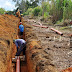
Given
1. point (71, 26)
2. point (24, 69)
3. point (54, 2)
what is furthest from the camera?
point (54, 2)

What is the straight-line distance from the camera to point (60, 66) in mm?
3148

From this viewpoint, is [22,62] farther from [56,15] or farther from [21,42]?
[56,15]

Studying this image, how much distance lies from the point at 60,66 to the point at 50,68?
2.48ft

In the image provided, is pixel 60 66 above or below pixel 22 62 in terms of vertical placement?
above

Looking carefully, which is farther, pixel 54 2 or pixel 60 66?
pixel 54 2

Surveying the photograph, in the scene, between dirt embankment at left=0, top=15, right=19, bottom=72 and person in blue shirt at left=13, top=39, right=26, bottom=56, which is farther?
person in blue shirt at left=13, top=39, right=26, bottom=56

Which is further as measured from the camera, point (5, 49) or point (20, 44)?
point (20, 44)

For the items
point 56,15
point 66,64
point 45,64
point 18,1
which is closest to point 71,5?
point 56,15

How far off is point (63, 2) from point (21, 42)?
8309mm

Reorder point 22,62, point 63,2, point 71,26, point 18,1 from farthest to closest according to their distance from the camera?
point 18,1, point 63,2, point 71,26, point 22,62

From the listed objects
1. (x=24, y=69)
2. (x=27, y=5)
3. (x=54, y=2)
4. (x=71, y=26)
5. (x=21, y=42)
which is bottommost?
(x=24, y=69)

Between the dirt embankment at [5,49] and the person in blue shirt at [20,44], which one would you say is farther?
the person in blue shirt at [20,44]

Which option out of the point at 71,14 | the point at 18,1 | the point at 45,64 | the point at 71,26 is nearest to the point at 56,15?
the point at 71,14

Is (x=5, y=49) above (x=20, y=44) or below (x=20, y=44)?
above
